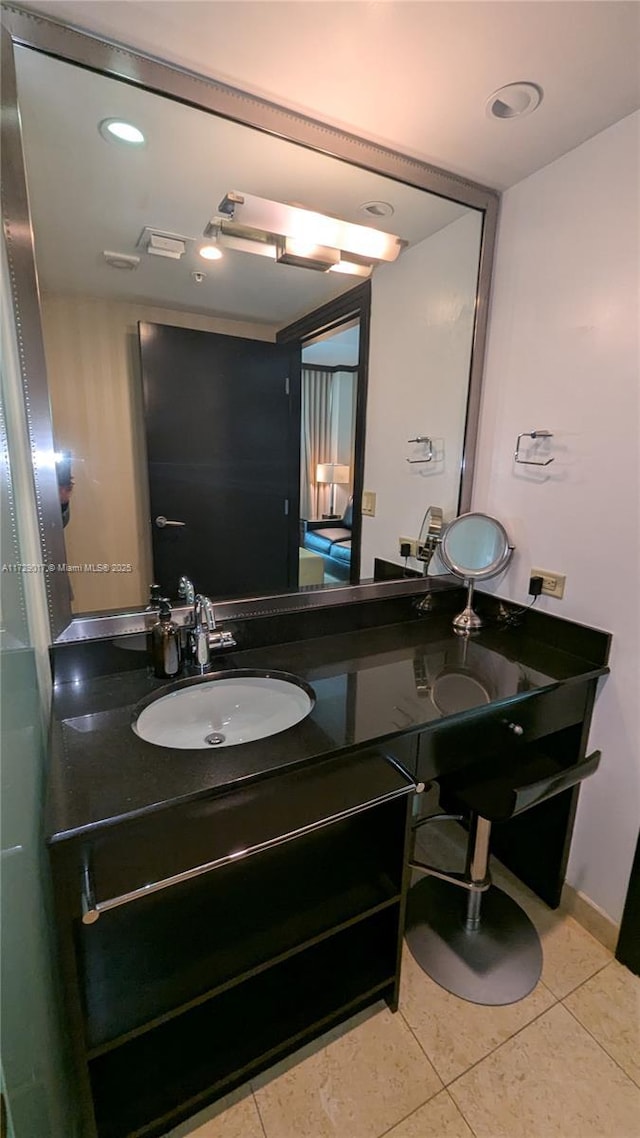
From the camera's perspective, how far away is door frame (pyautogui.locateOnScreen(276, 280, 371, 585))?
4.92 ft

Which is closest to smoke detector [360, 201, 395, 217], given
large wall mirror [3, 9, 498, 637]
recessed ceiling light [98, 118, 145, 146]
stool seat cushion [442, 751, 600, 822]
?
large wall mirror [3, 9, 498, 637]

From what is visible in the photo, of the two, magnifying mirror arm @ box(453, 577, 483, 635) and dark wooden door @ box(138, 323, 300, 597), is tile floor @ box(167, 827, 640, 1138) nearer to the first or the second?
magnifying mirror arm @ box(453, 577, 483, 635)

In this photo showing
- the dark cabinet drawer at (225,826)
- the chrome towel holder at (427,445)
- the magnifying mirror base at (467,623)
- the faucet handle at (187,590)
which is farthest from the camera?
the chrome towel holder at (427,445)

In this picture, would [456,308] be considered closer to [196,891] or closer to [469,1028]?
[196,891]

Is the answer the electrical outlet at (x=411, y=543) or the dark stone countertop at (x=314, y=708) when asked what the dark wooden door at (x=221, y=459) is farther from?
the electrical outlet at (x=411, y=543)

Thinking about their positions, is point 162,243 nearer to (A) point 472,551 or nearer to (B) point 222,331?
(B) point 222,331

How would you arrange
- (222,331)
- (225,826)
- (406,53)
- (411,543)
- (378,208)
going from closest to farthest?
(225,826) < (406,53) < (222,331) < (378,208) < (411,543)

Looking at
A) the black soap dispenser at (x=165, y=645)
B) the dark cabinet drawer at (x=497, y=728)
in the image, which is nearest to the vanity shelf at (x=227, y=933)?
the dark cabinet drawer at (x=497, y=728)

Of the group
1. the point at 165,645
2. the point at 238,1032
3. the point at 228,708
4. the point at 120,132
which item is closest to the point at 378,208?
the point at 120,132

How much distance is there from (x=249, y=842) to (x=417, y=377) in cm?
156

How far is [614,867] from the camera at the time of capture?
143 centimetres

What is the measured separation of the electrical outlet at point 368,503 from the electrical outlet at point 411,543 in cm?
15

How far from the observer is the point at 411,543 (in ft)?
5.98

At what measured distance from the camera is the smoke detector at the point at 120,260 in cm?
117
